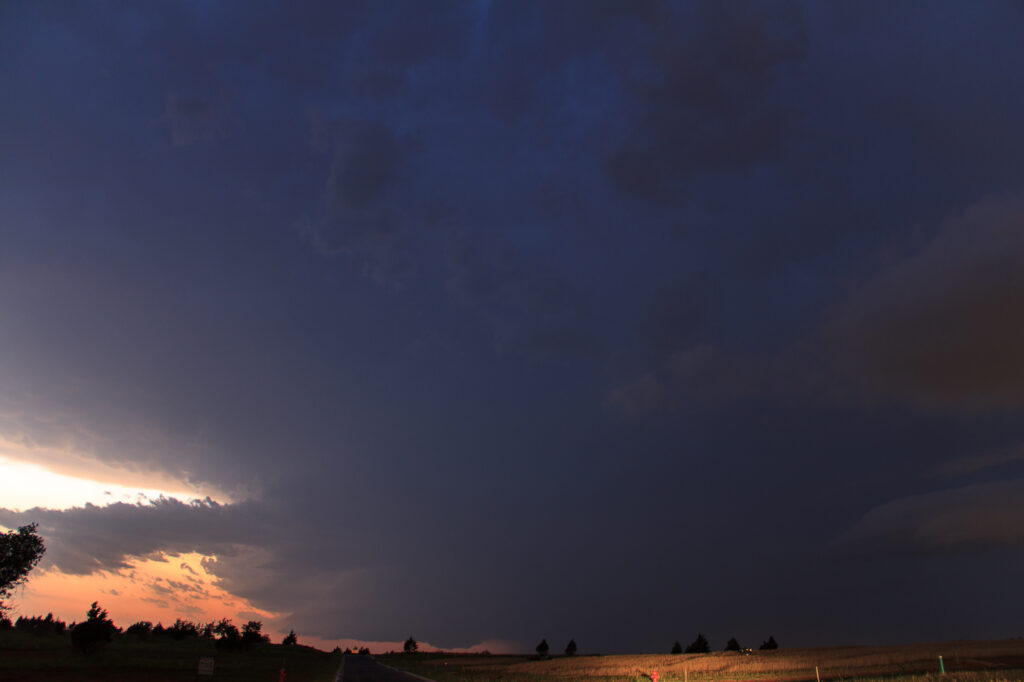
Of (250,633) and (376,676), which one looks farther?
(250,633)

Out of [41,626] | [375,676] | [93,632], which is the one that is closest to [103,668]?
[93,632]

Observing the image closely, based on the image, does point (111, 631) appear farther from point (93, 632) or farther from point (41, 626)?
point (41, 626)

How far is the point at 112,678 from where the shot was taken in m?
48.5

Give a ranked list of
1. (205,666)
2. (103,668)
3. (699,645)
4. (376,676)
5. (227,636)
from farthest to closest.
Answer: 1. (699,645)
2. (227,636)
3. (376,676)
4. (103,668)
5. (205,666)

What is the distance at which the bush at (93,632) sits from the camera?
2670 inches

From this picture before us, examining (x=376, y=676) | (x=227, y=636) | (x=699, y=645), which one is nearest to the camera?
(x=376, y=676)

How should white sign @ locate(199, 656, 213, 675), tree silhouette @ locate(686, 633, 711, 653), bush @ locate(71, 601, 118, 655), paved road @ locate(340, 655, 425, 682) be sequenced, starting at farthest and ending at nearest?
1. tree silhouette @ locate(686, 633, 711, 653)
2. bush @ locate(71, 601, 118, 655)
3. paved road @ locate(340, 655, 425, 682)
4. white sign @ locate(199, 656, 213, 675)

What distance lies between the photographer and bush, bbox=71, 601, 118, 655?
67.8m

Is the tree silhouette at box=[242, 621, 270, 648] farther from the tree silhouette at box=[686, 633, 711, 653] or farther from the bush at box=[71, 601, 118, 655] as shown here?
the tree silhouette at box=[686, 633, 711, 653]

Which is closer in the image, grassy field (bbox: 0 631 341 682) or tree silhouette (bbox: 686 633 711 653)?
grassy field (bbox: 0 631 341 682)

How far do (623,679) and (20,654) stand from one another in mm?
61946

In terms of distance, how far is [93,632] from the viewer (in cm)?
Result: 6844

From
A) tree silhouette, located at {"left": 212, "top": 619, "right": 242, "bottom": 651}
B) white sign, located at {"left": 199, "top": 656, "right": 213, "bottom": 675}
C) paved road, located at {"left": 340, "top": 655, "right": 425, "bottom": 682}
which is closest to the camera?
white sign, located at {"left": 199, "top": 656, "right": 213, "bottom": 675}

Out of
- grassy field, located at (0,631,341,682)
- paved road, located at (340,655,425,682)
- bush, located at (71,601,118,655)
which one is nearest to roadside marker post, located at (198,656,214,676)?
grassy field, located at (0,631,341,682)
